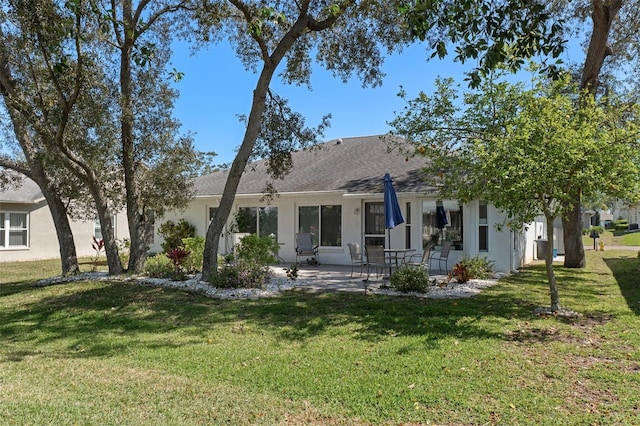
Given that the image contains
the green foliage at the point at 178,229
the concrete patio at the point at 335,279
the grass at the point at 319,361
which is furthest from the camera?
the green foliage at the point at 178,229

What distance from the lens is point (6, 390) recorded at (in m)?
4.56

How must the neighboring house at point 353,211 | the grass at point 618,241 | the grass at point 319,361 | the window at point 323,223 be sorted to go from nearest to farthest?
the grass at point 319,361, the neighboring house at point 353,211, the window at point 323,223, the grass at point 618,241

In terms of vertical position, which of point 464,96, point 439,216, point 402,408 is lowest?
point 402,408

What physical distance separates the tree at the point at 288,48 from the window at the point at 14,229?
14172 millimetres

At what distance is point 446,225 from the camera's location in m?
14.5

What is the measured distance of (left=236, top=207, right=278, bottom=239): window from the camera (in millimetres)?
18375

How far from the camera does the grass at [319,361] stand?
4098 mm

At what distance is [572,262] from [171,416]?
16.1 m

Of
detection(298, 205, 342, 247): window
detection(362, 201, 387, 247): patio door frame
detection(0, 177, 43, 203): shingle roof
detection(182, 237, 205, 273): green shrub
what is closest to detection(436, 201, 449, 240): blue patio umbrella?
detection(362, 201, 387, 247): patio door frame

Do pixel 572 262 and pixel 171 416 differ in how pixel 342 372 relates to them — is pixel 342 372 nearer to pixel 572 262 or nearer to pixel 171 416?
pixel 171 416

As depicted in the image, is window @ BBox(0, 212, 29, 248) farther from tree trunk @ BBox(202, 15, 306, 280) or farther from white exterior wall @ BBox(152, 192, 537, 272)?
tree trunk @ BBox(202, 15, 306, 280)

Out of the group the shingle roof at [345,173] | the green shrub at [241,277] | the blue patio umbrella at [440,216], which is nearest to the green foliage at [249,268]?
the green shrub at [241,277]

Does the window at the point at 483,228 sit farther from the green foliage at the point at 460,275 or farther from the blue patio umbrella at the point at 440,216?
the green foliage at the point at 460,275

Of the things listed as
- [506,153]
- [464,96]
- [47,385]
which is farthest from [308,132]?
[47,385]
